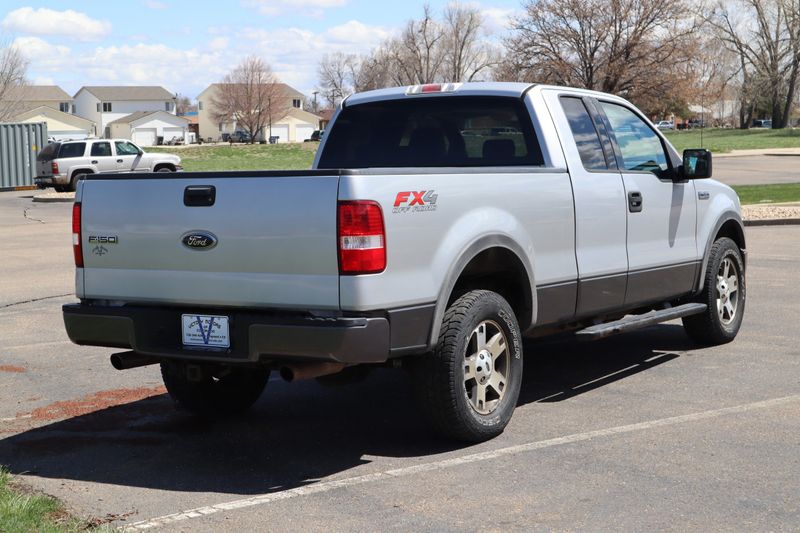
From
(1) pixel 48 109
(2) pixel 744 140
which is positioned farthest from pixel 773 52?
(1) pixel 48 109

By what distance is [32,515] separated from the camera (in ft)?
15.8

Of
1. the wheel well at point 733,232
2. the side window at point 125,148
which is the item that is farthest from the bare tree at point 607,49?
the wheel well at point 733,232

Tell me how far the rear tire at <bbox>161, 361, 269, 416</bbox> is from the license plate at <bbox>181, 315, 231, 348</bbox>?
2.67ft

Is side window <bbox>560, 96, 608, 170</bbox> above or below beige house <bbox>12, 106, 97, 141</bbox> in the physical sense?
below

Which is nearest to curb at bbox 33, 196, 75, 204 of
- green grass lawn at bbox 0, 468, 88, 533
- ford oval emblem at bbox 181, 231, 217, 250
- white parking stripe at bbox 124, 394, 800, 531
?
ford oval emblem at bbox 181, 231, 217, 250

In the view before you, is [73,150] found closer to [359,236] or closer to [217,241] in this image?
[217,241]

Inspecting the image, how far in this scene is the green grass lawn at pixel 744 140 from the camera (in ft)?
215

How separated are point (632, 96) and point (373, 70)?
65.4 meters

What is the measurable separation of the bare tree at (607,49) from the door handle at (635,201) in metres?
44.7

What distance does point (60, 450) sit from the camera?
618 centimetres

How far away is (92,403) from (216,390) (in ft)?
3.28

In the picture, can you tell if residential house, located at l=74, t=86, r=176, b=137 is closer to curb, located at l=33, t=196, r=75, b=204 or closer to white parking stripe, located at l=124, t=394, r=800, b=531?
curb, located at l=33, t=196, r=75, b=204

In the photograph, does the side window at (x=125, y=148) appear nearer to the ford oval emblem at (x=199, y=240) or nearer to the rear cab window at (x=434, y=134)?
the rear cab window at (x=434, y=134)

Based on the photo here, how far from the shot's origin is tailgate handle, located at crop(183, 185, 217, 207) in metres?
Answer: 5.66
